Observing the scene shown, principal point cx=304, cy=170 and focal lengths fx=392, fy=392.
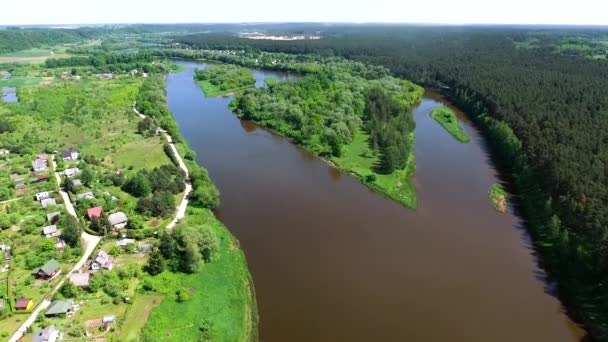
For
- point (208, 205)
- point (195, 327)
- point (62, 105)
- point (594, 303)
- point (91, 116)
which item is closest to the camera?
point (195, 327)

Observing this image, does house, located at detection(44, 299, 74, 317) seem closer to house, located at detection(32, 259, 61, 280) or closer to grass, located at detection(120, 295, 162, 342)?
house, located at detection(32, 259, 61, 280)

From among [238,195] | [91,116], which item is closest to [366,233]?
[238,195]

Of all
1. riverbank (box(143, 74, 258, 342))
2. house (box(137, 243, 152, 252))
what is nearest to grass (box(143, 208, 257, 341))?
riverbank (box(143, 74, 258, 342))

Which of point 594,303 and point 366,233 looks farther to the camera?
point 366,233

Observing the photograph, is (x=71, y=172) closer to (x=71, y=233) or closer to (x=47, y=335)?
(x=71, y=233)

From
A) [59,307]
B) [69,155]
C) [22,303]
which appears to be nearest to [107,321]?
[59,307]

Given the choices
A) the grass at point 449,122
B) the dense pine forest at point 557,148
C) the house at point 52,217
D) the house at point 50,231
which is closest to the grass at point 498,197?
the dense pine forest at point 557,148

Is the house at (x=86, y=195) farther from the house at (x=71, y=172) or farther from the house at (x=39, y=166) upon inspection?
the house at (x=39, y=166)

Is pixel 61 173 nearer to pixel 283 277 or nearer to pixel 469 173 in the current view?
pixel 283 277
